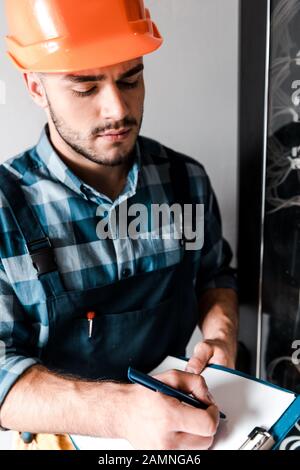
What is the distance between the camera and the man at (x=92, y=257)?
774mm

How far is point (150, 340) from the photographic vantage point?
98 centimetres

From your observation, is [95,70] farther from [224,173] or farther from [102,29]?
[224,173]

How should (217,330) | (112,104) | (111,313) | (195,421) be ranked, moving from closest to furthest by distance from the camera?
(195,421) < (112,104) < (111,313) < (217,330)

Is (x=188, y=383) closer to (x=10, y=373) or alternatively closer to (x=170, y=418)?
(x=170, y=418)

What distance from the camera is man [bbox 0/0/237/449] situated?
0.77m

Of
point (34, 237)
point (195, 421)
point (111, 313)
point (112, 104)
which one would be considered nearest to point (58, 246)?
point (34, 237)

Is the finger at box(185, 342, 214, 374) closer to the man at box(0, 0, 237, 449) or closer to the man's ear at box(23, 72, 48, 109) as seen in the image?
the man at box(0, 0, 237, 449)

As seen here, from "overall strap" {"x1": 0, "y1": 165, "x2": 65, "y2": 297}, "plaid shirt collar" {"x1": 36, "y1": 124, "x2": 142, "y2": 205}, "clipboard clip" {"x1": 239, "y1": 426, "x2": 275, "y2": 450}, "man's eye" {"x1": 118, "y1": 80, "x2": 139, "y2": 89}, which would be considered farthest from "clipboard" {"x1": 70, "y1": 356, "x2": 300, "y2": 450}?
"man's eye" {"x1": 118, "y1": 80, "x2": 139, "y2": 89}

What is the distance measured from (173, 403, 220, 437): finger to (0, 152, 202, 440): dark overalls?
9.3 inches

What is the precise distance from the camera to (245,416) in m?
0.79

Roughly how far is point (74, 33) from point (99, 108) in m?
0.12

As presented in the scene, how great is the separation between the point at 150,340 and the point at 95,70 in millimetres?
492

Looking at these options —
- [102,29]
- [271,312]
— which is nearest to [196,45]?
[102,29]

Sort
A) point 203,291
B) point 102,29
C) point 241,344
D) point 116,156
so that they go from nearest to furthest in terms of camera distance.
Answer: point 102,29
point 116,156
point 203,291
point 241,344
